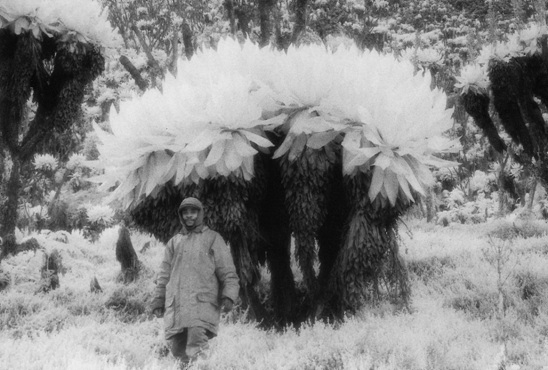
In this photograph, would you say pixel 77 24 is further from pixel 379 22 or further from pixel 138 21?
pixel 379 22

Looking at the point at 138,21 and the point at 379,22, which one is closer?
the point at 138,21

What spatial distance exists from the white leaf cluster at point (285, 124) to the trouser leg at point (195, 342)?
1184 millimetres

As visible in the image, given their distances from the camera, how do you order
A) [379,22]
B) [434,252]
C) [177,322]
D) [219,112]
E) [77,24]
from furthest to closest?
[379,22]
[434,252]
[77,24]
[219,112]
[177,322]

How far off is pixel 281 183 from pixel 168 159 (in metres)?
1.04

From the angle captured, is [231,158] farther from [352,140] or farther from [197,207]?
[352,140]

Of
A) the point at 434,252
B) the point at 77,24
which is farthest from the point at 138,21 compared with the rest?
the point at 434,252

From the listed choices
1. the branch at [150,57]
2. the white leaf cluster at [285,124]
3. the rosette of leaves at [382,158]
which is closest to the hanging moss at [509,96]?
the rosette of leaves at [382,158]

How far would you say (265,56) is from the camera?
566cm

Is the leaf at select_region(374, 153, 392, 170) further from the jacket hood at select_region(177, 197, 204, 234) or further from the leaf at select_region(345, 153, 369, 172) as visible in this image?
the jacket hood at select_region(177, 197, 204, 234)

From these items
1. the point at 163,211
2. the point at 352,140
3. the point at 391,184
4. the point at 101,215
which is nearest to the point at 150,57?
the point at 101,215

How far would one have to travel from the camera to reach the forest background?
15.0 feet

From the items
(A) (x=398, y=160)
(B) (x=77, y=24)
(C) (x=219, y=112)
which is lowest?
(A) (x=398, y=160)

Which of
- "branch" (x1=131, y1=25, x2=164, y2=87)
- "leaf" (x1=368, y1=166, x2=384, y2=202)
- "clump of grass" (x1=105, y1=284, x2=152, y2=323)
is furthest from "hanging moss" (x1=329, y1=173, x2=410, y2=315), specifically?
"branch" (x1=131, y1=25, x2=164, y2=87)

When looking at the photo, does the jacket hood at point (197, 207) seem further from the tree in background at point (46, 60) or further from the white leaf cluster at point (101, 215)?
the white leaf cluster at point (101, 215)
